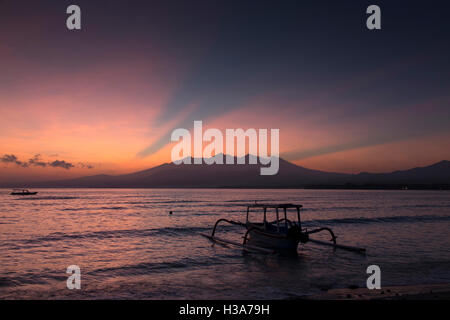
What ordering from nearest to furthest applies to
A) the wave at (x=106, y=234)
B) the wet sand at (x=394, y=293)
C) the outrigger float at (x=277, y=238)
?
the wet sand at (x=394, y=293) < the outrigger float at (x=277, y=238) < the wave at (x=106, y=234)

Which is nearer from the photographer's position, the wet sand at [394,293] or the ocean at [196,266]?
the wet sand at [394,293]

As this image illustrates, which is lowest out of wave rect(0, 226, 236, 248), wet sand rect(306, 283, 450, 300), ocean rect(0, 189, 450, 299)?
wave rect(0, 226, 236, 248)

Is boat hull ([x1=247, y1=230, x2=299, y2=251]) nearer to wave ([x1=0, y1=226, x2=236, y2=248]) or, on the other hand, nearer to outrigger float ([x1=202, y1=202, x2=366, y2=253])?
outrigger float ([x1=202, y1=202, x2=366, y2=253])

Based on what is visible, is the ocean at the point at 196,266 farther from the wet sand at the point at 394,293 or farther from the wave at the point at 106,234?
the wet sand at the point at 394,293

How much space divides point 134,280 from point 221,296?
15.4 feet

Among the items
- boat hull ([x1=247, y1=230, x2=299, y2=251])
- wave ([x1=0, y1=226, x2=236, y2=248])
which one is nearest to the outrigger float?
boat hull ([x1=247, y1=230, x2=299, y2=251])

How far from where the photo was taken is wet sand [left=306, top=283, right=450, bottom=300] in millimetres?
9844

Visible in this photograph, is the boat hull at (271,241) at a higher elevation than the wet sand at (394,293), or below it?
below

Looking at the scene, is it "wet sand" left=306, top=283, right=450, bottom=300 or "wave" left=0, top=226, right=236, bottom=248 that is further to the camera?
"wave" left=0, top=226, right=236, bottom=248

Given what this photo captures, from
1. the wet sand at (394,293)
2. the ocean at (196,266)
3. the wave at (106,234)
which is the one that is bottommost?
the wave at (106,234)

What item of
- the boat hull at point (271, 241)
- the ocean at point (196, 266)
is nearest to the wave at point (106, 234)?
the ocean at point (196, 266)

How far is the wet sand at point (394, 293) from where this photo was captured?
32.3 ft
